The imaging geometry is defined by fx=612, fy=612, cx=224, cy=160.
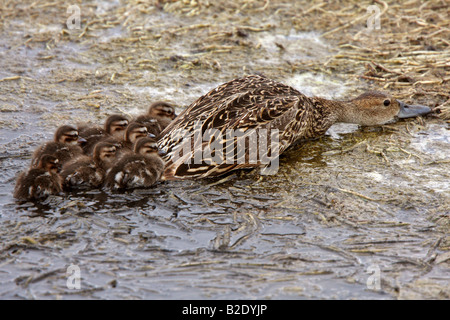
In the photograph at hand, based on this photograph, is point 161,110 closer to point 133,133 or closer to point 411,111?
point 133,133

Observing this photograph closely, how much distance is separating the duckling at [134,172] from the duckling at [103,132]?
536mm

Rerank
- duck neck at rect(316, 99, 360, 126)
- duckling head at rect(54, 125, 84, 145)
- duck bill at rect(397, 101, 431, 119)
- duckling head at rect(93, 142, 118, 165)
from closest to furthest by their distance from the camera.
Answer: duckling head at rect(93, 142, 118, 165), duckling head at rect(54, 125, 84, 145), duck neck at rect(316, 99, 360, 126), duck bill at rect(397, 101, 431, 119)

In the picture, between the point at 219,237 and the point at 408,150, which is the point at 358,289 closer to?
the point at 219,237

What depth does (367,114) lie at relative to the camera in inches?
251

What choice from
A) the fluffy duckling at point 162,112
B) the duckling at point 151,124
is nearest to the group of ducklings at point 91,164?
the duckling at point 151,124

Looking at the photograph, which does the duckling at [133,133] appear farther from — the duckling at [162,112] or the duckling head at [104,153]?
the duckling at [162,112]

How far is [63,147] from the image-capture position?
17.3 ft

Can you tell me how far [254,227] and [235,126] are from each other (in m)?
1.09

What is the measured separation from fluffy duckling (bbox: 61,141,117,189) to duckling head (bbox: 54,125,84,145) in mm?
331

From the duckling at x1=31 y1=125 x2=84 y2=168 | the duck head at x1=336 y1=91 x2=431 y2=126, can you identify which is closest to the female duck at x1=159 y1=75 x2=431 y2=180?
the duck head at x1=336 y1=91 x2=431 y2=126

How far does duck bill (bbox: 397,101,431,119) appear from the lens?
640cm

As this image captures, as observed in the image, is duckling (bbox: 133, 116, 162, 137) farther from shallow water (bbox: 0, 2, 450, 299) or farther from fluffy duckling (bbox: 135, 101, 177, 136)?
shallow water (bbox: 0, 2, 450, 299)
